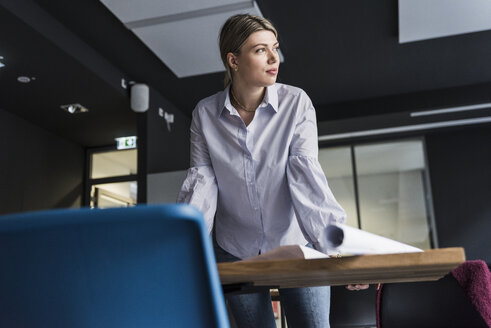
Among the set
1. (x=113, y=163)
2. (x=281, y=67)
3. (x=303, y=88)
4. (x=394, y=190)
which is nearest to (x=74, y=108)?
(x=113, y=163)

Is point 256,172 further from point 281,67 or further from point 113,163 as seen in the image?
point 113,163

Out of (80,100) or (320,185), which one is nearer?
(320,185)

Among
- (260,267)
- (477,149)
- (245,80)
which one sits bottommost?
(260,267)

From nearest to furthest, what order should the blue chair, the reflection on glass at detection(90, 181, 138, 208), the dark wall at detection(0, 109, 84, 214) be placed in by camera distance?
the blue chair < the dark wall at detection(0, 109, 84, 214) < the reflection on glass at detection(90, 181, 138, 208)

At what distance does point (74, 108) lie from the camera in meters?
5.60

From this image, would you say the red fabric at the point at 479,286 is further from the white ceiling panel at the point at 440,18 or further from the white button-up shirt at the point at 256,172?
the white ceiling panel at the point at 440,18

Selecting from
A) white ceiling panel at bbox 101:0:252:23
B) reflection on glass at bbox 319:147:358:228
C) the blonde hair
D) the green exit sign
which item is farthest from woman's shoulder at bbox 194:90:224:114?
reflection on glass at bbox 319:147:358:228

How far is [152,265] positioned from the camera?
1.71 ft

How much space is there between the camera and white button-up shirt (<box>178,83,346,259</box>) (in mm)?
1353

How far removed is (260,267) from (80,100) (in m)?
5.06

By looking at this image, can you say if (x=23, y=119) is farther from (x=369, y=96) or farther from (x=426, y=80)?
(x=426, y=80)

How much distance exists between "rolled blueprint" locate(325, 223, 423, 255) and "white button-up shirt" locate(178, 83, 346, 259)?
533 millimetres

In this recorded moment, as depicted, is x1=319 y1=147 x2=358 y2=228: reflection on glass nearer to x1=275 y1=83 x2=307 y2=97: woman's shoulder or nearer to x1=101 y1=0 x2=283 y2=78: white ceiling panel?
x1=101 y1=0 x2=283 y2=78: white ceiling panel

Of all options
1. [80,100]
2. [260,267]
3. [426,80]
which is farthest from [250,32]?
[426,80]
